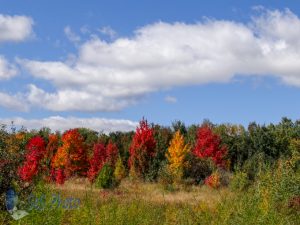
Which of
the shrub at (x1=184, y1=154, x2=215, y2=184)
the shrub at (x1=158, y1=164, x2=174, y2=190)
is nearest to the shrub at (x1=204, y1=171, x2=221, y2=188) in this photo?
the shrub at (x1=158, y1=164, x2=174, y2=190)

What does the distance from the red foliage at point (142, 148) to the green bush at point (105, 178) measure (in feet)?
26.0

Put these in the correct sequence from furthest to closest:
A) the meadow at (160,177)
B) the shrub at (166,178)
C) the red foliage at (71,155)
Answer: the red foliage at (71,155) < the shrub at (166,178) < the meadow at (160,177)

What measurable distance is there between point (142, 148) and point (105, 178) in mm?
9158

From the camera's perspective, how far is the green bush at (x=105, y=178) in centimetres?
3988

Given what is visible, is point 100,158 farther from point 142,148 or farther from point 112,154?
point 142,148

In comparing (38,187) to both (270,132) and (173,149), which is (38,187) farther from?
(270,132)

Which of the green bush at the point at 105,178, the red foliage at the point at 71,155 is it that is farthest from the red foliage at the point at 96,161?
the green bush at the point at 105,178

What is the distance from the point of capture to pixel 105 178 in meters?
40.1

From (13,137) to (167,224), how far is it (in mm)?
5519

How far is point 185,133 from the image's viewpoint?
214ft

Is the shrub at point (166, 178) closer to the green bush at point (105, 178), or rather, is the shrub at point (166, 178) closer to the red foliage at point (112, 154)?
the green bush at point (105, 178)

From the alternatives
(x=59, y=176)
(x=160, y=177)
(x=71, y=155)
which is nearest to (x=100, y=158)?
(x=71, y=155)

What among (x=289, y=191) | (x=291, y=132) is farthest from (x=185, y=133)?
(x=289, y=191)

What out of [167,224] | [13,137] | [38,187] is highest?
[13,137]
